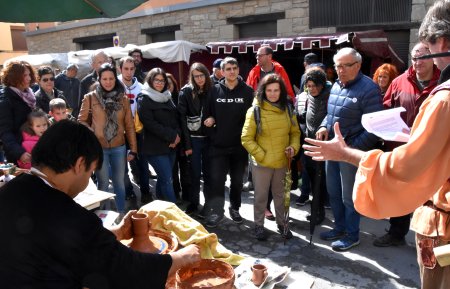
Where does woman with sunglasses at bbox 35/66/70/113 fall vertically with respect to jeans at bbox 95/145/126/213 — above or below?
above

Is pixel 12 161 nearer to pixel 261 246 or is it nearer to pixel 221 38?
pixel 261 246

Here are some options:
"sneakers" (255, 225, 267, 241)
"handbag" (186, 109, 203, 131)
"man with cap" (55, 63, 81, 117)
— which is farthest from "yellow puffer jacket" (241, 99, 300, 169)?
"man with cap" (55, 63, 81, 117)

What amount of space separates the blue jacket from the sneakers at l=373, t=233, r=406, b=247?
0.96m

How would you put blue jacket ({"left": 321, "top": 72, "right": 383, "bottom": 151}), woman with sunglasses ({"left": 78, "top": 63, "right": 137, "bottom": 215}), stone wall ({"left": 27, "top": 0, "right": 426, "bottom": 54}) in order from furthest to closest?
1. stone wall ({"left": 27, "top": 0, "right": 426, "bottom": 54})
2. woman with sunglasses ({"left": 78, "top": 63, "right": 137, "bottom": 215})
3. blue jacket ({"left": 321, "top": 72, "right": 383, "bottom": 151})

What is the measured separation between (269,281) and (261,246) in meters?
1.74

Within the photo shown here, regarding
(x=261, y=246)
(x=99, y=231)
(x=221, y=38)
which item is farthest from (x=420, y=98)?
(x=221, y=38)

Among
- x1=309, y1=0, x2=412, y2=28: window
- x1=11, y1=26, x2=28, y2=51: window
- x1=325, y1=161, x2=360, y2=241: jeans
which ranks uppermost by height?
x1=11, y1=26, x2=28, y2=51: window

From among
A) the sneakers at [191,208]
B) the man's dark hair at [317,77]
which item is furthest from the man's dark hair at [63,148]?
the sneakers at [191,208]

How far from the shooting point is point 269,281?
2338 millimetres

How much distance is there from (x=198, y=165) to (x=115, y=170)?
39.2 inches

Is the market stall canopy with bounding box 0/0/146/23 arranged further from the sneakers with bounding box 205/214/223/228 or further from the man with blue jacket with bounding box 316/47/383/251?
the sneakers with bounding box 205/214/223/228

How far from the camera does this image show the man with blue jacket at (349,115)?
3.69 metres

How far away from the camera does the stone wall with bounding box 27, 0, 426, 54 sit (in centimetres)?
984

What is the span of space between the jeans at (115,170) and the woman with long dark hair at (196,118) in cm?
79
